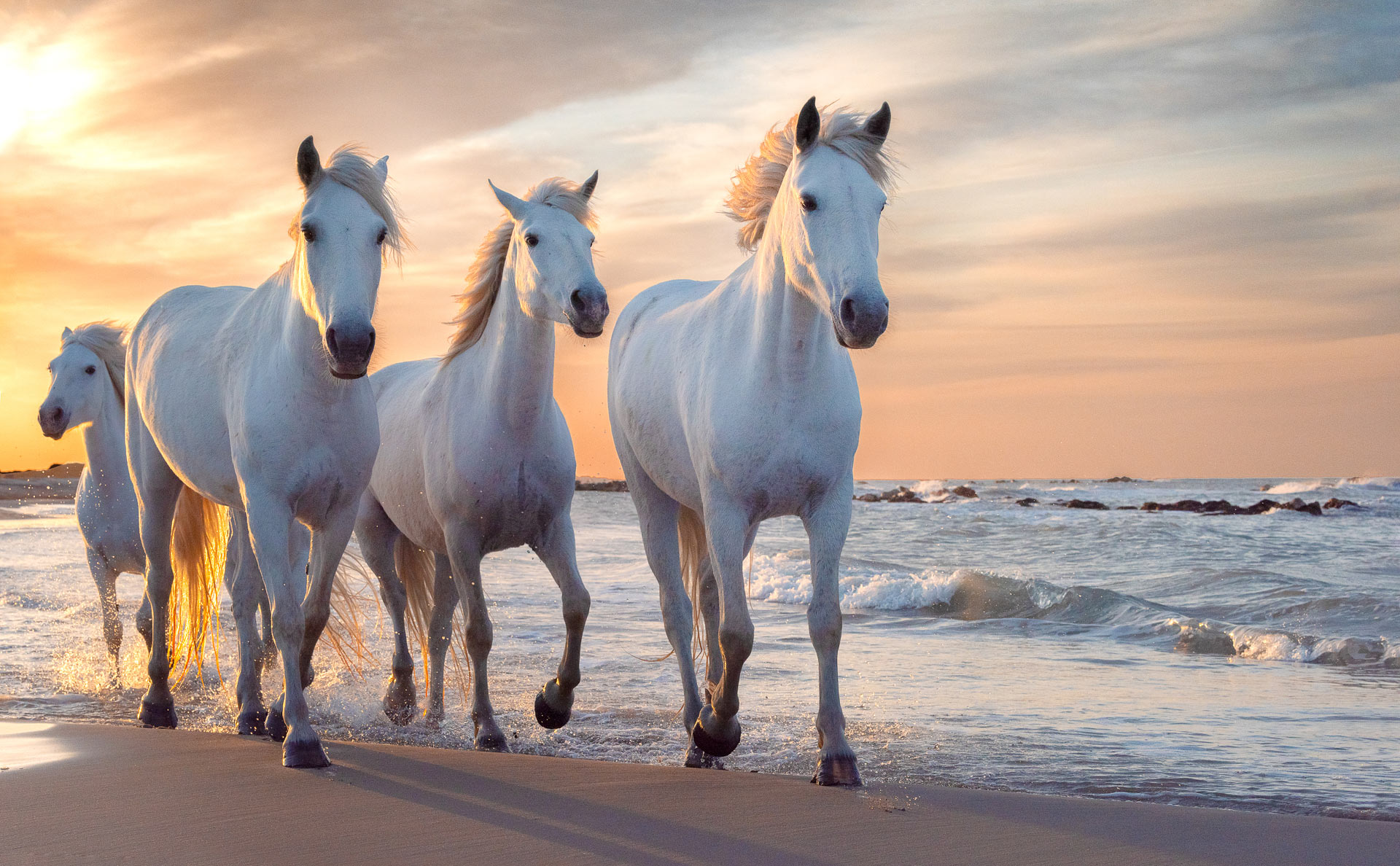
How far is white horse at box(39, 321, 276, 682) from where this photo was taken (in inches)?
282

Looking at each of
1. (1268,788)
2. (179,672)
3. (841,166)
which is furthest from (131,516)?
(1268,788)

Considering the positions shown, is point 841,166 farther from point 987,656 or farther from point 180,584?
point 987,656

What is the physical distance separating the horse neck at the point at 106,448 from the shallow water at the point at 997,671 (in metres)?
1.22

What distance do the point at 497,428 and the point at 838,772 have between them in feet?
6.97

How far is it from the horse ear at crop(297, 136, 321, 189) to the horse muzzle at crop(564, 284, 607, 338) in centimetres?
106

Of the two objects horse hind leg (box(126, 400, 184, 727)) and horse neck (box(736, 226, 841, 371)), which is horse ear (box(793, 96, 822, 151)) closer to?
horse neck (box(736, 226, 841, 371))

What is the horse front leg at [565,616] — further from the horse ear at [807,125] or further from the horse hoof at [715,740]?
the horse ear at [807,125]

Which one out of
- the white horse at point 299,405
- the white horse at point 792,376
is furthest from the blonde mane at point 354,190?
the white horse at point 792,376

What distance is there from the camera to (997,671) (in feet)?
22.2

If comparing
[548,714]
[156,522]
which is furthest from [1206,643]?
[156,522]

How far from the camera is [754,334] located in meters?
3.78

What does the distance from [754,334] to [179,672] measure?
4.62 metres

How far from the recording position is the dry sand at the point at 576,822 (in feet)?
8.99

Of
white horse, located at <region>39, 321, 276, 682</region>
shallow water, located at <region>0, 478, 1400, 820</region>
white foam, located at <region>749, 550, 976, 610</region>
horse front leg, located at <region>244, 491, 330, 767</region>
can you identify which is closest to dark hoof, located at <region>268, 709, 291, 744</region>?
horse front leg, located at <region>244, 491, 330, 767</region>
